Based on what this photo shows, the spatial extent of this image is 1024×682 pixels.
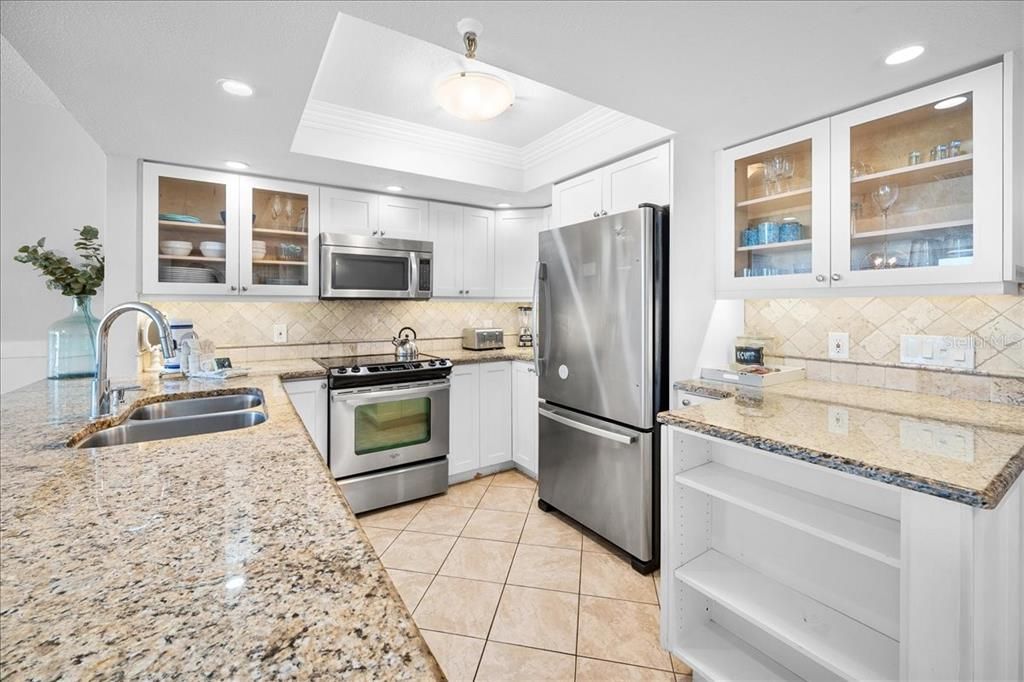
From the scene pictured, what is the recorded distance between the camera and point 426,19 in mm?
1324

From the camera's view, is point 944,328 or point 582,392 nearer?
point 944,328

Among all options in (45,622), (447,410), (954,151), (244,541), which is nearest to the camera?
(45,622)

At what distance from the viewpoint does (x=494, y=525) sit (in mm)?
2758

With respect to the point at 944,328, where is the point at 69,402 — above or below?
below

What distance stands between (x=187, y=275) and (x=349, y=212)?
1064 millimetres

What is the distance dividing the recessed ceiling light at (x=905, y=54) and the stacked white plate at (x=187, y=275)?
340cm

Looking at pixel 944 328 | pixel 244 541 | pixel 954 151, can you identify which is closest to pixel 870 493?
pixel 944 328

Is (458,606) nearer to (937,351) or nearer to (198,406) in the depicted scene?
(198,406)

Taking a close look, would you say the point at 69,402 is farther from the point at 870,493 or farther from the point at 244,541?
the point at 870,493

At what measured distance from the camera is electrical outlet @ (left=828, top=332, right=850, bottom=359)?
209 cm

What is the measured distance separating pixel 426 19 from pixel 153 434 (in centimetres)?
176

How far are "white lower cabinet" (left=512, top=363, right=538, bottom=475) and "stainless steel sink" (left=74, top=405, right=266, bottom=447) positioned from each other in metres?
1.96

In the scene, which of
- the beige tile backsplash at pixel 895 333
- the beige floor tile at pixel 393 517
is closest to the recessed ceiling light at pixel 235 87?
the beige floor tile at pixel 393 517

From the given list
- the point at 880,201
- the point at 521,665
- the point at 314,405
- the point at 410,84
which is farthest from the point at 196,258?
the point at 880,201
